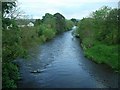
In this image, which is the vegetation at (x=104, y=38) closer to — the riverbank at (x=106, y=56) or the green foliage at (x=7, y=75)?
the riverbank at (x=106, y=56)

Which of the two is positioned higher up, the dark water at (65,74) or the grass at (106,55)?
the grass at (106,55)

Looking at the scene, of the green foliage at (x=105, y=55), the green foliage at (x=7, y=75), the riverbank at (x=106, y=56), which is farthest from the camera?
the green foliage at (x=105, y=55)

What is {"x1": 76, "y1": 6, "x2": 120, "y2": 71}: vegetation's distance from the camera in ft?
116

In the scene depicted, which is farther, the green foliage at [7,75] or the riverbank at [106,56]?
the riverbank at [106,56]

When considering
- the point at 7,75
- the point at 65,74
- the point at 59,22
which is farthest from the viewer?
the point at 59,22

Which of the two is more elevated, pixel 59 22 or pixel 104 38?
pixel 59 22

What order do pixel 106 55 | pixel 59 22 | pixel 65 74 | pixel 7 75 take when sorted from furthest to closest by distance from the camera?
pixel 59 22 → pixel 106 55 → pixel 65 74 → pixel 7 75

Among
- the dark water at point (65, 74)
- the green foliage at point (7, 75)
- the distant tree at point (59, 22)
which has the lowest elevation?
the dark water at point (65, 74)

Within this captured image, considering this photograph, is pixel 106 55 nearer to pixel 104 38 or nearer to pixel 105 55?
pixel 105 55

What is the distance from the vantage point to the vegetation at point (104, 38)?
Answer: 35.4m

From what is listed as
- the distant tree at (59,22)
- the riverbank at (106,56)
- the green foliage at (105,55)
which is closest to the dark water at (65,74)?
the riverbank at (106,56)

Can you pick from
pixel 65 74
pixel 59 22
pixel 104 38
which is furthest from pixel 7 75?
pixel 59 22

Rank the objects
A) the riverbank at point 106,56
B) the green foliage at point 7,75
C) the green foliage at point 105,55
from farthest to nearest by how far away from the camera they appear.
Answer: the green foliage at point 105,55 < the riverbank at point 106,56 < the green foliage at point 7,75

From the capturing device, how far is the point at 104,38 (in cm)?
4928
